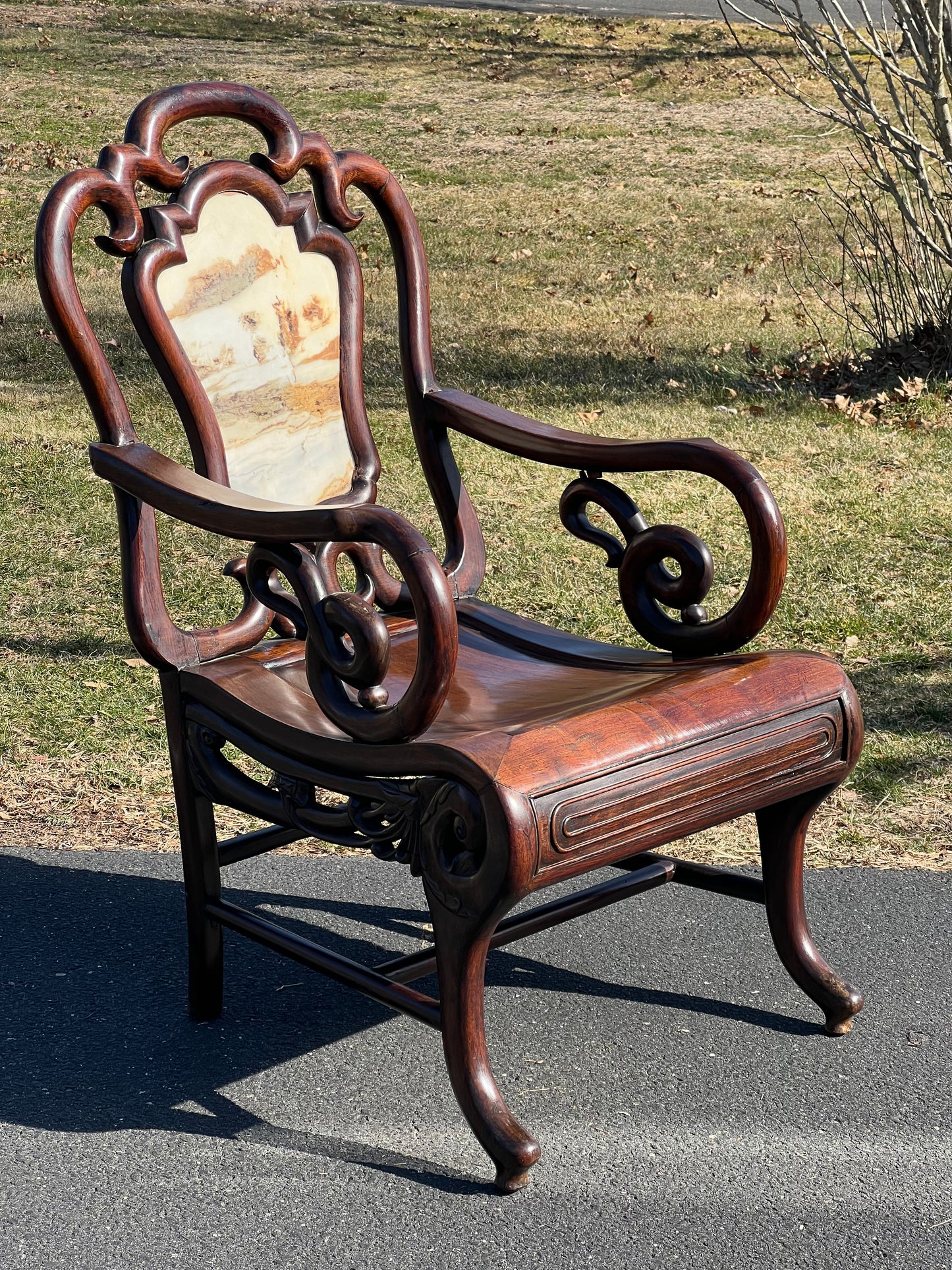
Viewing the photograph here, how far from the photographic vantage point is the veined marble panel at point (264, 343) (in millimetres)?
2672

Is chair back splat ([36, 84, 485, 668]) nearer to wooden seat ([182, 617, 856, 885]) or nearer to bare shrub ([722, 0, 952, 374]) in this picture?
wooden seat ([182, 617, 856, 885])

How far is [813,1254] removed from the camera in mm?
2059

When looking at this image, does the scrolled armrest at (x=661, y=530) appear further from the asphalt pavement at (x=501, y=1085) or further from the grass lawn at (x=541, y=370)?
the grass lawn at (x=541, y=370)

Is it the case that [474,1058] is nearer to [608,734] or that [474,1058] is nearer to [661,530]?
[608,734]

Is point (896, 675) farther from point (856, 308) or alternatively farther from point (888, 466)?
point (856, 308)

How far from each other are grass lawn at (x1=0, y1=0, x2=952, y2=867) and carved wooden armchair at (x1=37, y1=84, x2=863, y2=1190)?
87 centimetres

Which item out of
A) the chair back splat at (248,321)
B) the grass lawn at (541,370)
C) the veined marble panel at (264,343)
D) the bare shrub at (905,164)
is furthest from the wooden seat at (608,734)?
the bare shrub at (905,164)

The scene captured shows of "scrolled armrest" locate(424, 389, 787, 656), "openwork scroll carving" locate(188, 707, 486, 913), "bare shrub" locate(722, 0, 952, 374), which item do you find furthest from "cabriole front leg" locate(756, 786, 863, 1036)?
"bare shrub" locate(722, 0, 952, 374)

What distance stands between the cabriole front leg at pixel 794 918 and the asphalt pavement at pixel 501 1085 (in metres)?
0.07

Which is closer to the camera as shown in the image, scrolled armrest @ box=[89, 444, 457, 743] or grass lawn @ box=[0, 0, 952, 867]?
scrolled armrest @ box=[89, 444, 457, 743]

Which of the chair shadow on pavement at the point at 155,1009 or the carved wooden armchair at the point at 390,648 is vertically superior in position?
the carved wooden armchair at the point at 390,648

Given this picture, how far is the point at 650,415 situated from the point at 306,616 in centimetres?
449

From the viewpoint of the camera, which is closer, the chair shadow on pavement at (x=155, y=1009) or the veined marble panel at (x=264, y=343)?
the chair shadow on pavement at (x=155, y=1009)

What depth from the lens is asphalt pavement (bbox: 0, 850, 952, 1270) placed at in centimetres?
210
